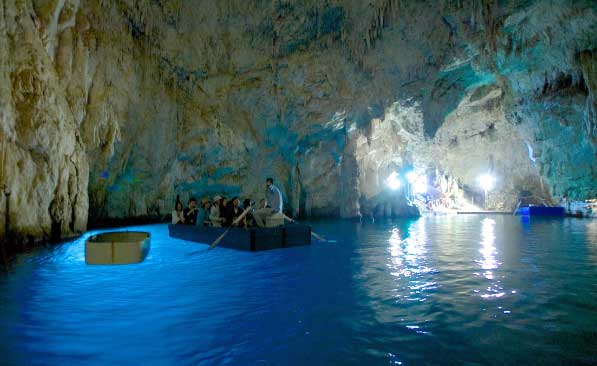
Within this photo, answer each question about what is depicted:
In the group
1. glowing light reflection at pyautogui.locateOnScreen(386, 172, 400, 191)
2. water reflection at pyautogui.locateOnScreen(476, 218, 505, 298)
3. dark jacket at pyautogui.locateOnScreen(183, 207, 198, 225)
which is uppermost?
glowing light reflection at pyautogui.locateOnScreen(386, 172, 400, 191)

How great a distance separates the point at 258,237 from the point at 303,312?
520cm

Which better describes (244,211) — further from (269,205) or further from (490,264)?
(490,264)

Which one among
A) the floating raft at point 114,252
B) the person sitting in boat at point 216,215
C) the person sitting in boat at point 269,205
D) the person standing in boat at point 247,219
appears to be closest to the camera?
the floating raft at point 114,252

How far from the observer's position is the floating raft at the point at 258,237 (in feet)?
31.8

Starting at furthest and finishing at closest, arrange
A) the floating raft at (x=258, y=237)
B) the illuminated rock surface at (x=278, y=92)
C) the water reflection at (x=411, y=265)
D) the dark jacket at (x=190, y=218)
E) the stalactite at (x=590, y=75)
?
the stalactite at (x=590, y=75) < the illuminated rock surface at (x=278, y=92) < the dark jacket at (x=190, y=218) < the floating raft at (x=258, y=237) < the water reflection at (x=411, y=265)

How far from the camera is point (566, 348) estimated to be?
11.4 ft

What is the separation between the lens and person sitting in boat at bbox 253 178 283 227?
10.8 m

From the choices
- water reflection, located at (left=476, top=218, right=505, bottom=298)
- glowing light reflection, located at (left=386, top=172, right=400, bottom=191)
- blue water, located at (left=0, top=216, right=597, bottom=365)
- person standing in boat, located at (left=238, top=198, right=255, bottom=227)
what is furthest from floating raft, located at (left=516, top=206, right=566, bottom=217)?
person standing in boat, located at (left=238, top=198, right=255, bottom=227)

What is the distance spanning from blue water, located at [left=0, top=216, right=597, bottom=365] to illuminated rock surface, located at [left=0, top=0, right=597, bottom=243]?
24.5 ft

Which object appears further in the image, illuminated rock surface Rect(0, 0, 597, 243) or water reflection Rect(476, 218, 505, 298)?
illuminated rock surface Rect(0, 0, 597, 243)

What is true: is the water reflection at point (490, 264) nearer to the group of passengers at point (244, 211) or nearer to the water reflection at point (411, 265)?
the water reflection at point (411, 265)

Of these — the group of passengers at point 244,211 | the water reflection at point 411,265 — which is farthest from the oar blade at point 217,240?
the water reflection at point 411,265

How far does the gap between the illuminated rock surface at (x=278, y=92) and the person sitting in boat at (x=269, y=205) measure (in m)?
6.66

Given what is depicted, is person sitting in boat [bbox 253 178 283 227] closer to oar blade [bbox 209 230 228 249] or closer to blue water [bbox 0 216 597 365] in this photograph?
oar blade [bbox 209 230 228 249]
